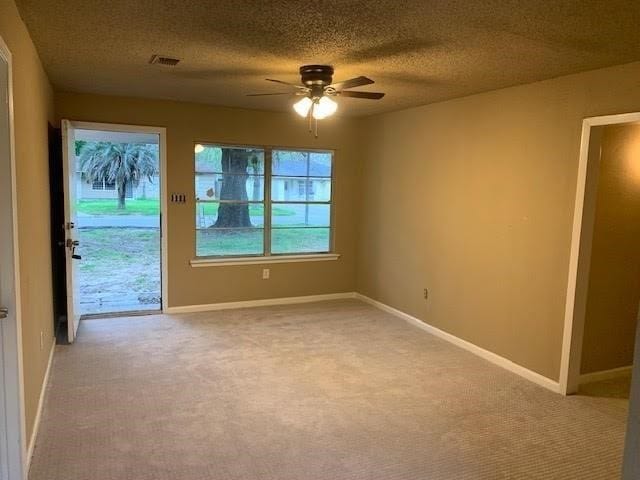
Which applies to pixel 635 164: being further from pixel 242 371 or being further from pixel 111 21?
pixel 111 21

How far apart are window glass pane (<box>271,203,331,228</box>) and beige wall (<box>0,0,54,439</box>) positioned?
266 centimetres

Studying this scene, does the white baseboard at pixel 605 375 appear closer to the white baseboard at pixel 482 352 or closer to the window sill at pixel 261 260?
the white baseboard at pixel 482 352

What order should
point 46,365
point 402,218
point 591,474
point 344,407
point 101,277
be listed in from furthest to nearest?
point 101,277
point 402,218
point 46,365
point 344,407
point 591,474

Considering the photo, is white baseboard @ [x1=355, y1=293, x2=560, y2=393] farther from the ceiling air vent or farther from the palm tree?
the palm tree

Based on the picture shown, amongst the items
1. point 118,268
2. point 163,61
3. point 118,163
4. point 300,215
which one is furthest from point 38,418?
point 118,163

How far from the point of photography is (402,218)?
5484 millimetres

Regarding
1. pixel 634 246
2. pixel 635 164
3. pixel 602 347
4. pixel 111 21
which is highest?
pixel 111 21

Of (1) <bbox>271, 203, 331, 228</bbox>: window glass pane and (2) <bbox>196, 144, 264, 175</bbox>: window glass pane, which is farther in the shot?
(1) <bbox>271, 203, 331, 228</bbox>: window glass pane

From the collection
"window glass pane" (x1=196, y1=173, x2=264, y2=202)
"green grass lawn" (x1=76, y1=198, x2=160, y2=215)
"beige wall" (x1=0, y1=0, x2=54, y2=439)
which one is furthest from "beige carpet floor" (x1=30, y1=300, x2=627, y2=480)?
"green grass lawn" (x1=76, y1=198, x2=160, y2=215)

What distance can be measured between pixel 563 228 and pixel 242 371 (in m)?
2.63

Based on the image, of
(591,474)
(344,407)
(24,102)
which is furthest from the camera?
(344,407)

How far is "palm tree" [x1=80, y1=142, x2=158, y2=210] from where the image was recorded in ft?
47.0

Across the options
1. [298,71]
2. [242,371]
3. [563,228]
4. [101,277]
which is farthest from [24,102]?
[101,277]

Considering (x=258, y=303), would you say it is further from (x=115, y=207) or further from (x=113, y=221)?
(x=115, y=207)
